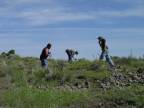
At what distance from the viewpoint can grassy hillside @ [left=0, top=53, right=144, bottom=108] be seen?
16766 mm

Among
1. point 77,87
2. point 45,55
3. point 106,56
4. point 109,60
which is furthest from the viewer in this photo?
point 106,56

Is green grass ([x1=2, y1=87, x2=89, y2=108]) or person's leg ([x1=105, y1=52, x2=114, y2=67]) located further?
person's leg ([x1=105, y1=52, x2=114, y2=67])

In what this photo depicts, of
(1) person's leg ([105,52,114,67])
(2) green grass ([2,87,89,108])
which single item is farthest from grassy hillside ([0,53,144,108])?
(1) person's leg ([105,52,114,67])

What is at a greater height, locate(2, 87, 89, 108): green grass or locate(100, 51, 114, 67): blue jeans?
locate(100, 51, 114, 67): blue jeans

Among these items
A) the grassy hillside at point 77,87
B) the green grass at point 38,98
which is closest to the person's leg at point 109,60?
the grassy hillside at point 77,87

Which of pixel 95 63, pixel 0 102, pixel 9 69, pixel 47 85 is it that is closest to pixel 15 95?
pixel 0 102

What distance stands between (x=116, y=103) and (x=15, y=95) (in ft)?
9.17

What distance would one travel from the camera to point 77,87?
22.1m

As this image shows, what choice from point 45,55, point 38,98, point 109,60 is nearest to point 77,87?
point 38,98

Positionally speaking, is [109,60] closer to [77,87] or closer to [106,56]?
[106,56]

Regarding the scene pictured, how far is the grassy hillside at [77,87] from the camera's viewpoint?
1677 centimetres

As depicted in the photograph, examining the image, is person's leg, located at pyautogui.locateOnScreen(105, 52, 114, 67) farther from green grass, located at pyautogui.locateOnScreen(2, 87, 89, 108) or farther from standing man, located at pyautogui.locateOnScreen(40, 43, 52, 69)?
green grass, located at pyautogui.locateOnScreen(2, 87, 89, 108)

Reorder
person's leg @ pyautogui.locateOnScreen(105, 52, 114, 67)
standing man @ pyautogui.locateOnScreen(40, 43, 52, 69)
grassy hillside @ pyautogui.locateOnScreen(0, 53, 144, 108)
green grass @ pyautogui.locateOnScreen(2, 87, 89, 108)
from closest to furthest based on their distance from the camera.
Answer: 1. green grass @ pyautogui.locateOnScreen(2, 87, 89, 108)
2. grassy hillside @ pyautogui.locateOnScreen(0, 53, 144, 108)
3. person's leg @ pyautogui.locateOnScreen(105, 52, 114, 67)
4. standing man @ pyautogui.locateOnScreen(40, 43, 52, 69)

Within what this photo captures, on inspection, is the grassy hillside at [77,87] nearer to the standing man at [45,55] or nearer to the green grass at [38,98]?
the green grass at [38,98]
